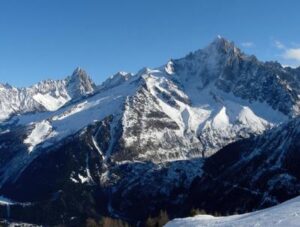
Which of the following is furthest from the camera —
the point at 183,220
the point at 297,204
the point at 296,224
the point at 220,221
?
the point at 183,220

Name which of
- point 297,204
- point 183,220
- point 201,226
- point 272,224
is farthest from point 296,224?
point 183,220

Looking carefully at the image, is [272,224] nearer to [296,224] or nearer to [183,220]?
[296,224]

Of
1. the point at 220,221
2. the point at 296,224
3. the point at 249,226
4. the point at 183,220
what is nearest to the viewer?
the point at 296,224

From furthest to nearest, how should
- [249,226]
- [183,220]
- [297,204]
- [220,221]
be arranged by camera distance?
[183,220]
[220,221]
[297,204]
[249,226]

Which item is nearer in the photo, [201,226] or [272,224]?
[272,224]

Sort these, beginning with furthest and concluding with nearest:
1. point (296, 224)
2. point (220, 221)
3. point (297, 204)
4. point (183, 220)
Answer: point (183, 220) → point (220, 221) → point (297, 204) → point (296, 224)

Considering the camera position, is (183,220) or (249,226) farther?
(183,220)

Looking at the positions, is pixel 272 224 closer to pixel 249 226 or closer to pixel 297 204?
pixel 249 226
